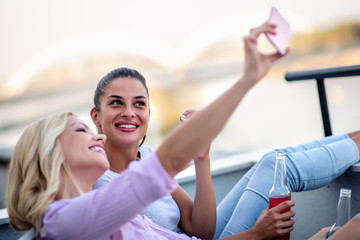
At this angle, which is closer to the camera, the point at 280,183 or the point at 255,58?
the point at 255,58

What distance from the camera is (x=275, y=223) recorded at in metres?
1.27

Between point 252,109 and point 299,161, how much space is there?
21.0ft

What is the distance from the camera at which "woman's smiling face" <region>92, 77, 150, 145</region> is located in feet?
4.65

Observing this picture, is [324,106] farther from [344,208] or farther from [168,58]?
[168,58]

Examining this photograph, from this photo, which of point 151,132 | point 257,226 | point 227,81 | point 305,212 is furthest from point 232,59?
point 257,226

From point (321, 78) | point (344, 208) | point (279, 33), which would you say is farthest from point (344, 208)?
point (321, 78)

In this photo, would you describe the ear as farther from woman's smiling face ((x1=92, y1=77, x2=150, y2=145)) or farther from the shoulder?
the shoulder

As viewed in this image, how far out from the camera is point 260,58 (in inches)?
33.4

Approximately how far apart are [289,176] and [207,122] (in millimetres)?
774

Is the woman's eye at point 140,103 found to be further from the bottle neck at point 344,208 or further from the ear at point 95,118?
the bottle neck at point 344,208

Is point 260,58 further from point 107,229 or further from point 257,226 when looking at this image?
point 257,226

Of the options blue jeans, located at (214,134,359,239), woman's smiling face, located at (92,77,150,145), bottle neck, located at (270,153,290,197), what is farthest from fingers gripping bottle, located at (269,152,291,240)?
woman's smiling face, located at (92,77,150,145)

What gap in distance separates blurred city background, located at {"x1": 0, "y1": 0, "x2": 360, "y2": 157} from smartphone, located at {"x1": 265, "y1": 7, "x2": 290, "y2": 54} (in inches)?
160

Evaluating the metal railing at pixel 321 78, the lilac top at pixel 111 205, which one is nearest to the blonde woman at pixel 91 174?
the lilac top at pixel 111 205
